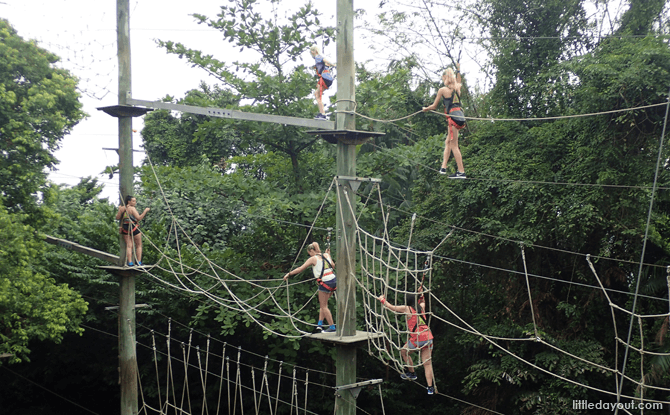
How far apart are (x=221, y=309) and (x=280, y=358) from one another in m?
2.62

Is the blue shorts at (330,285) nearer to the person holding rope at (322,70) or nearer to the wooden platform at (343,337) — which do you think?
the wooden platform at (343,337)

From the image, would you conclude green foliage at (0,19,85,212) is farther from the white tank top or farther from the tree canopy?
the white tank top

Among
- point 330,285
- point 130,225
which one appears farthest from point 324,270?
point 130,225

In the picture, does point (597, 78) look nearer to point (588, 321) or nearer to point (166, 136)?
point (588, 321)

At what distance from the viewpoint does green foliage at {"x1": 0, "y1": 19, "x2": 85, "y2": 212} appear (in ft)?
32.9

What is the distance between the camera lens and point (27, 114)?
33.2ft

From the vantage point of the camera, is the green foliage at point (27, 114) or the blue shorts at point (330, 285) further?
the green foliage at point (27, 114)

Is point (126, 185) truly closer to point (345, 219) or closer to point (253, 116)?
point (253, 116)

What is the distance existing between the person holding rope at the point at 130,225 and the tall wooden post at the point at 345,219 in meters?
3.00

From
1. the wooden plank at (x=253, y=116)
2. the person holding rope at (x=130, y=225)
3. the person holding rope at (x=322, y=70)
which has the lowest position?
the person holding rope at (x=130, y=225)

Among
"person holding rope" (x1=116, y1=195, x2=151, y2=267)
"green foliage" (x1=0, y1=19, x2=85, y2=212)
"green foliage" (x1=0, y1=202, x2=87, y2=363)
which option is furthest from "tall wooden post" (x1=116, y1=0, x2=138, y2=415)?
"green foliage" (x1=0, y1=19, x2=85, y2=212)

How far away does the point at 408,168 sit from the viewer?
655 inches

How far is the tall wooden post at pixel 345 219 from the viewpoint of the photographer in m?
7.38

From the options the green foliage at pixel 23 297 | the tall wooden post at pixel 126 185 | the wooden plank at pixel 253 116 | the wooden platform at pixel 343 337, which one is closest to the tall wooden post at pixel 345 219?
the wooden platform at pixel 343 337
